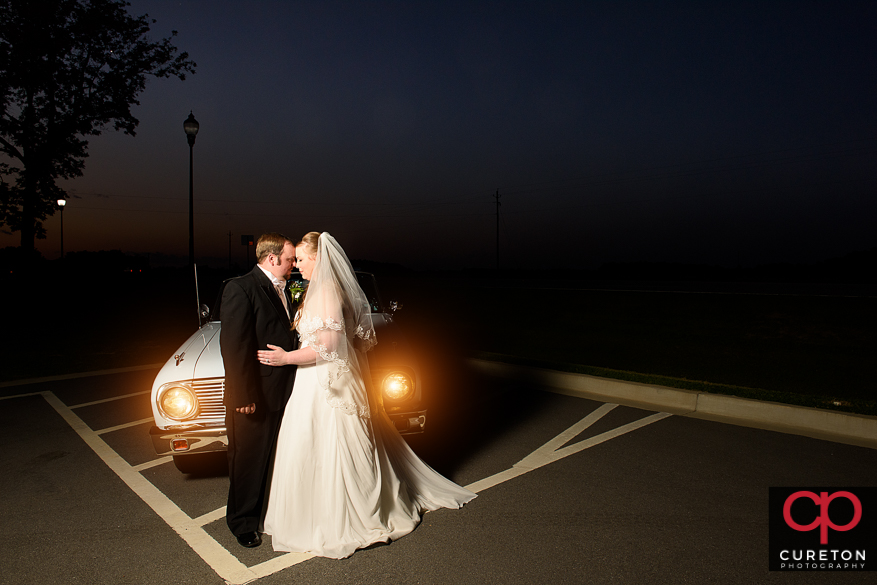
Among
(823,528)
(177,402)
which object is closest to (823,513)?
(823,528)

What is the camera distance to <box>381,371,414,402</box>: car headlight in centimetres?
432

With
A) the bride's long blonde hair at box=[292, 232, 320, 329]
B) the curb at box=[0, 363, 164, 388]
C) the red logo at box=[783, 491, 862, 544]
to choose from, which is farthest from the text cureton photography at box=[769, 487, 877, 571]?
the curb at box=[0, 363, 164, 388]

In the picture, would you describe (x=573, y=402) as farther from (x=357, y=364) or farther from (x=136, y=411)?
(x=136, y=411)

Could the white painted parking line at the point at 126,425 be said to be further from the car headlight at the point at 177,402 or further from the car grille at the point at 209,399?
the car grille at the point at 209,399

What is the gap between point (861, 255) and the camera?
1670 inches

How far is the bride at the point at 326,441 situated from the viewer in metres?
3.27

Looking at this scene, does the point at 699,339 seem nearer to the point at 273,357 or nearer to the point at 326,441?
the point at 326,441

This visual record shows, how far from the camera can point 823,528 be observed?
11.7ft

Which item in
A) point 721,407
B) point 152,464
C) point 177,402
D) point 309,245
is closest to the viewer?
point 309,245

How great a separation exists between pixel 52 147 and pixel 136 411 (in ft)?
64.8

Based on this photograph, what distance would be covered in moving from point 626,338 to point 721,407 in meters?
6.58

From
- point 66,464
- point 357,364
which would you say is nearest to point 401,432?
point 357,364

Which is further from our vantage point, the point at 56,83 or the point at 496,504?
the point at 56,83

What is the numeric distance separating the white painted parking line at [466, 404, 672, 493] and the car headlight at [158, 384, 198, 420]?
2246 mm
